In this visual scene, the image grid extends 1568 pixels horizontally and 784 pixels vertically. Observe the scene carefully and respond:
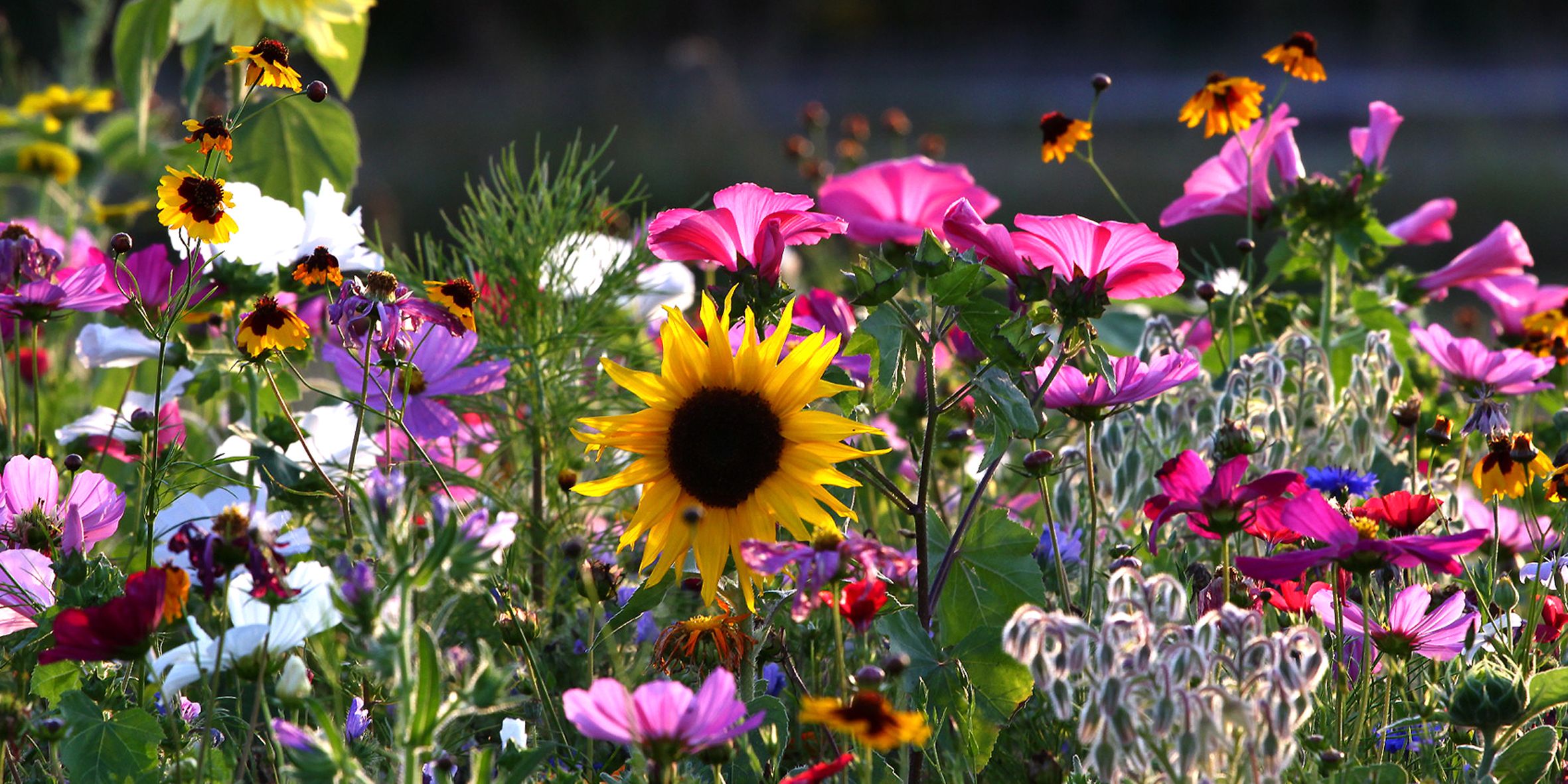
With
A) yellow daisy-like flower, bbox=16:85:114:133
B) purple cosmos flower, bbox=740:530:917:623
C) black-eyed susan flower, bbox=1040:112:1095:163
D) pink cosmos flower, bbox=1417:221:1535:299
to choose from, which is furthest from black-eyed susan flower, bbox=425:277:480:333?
yellow daisy-like flower, bbox=16:85:114:133

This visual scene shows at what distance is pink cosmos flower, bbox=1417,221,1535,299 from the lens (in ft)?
4.31

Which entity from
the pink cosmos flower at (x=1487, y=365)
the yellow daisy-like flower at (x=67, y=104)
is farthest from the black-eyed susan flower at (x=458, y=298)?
the yellow daisy-like flower at (x=67, y=104)

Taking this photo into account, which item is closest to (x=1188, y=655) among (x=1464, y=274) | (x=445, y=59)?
(x=1464, y=274)

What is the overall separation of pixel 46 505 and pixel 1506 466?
970 millimetres

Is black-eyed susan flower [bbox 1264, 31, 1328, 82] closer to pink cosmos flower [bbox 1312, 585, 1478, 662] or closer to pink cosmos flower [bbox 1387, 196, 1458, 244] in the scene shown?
pink cosmos flower [bbox 1387, 196, 1458, 244]

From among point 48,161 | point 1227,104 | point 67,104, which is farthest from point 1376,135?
point 67,104

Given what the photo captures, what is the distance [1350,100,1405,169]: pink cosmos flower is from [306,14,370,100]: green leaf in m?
0.94

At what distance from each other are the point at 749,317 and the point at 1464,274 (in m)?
0.81

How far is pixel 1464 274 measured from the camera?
133 centimetres

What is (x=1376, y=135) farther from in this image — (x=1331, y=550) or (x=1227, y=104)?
(x=1331, y=550)

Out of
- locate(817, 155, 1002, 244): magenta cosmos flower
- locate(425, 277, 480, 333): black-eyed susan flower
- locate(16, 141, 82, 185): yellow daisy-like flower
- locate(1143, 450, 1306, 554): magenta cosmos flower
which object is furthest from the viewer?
locate(16, 141, 82, 185): yellow daisy-like flower

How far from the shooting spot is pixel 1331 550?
80cm

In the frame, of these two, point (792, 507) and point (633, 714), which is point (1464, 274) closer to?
point (792, 507)

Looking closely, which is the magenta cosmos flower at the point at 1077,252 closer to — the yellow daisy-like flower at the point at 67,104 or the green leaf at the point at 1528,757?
the green leaf at the point at 1528,757
